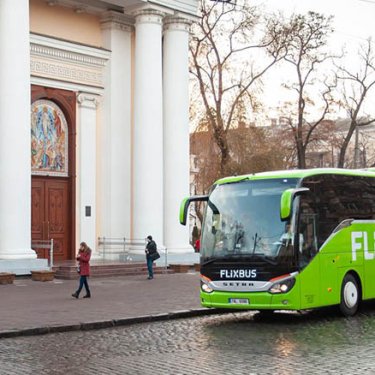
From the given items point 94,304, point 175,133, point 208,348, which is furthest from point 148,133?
point 208,348

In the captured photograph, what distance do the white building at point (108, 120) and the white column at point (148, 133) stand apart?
4cm

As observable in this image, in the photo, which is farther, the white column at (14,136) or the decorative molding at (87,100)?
the decorative molding at (87,100)

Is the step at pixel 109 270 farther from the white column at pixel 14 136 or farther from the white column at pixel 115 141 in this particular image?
the white column at pixel 115 141

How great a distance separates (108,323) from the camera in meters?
14.8

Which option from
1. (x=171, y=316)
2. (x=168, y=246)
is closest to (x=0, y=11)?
(x=168, y=246)

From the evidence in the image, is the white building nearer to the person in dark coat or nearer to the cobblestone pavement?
the person in dark coat

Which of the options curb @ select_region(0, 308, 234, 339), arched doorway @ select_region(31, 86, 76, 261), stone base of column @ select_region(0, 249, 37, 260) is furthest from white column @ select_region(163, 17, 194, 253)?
curb @ select_region(0, 308, 234, 339)

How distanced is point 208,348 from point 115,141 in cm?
1959

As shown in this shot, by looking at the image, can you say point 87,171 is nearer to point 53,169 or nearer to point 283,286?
point 53,169

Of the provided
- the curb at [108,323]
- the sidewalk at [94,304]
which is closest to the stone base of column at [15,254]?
the sidewalk at [94,304]

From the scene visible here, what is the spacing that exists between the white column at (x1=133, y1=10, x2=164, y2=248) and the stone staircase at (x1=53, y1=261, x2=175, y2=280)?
1444mm

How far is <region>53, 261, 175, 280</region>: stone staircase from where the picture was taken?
2500cm

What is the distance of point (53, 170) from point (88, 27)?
6024 millimetres

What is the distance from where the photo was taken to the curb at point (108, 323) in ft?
44.0
